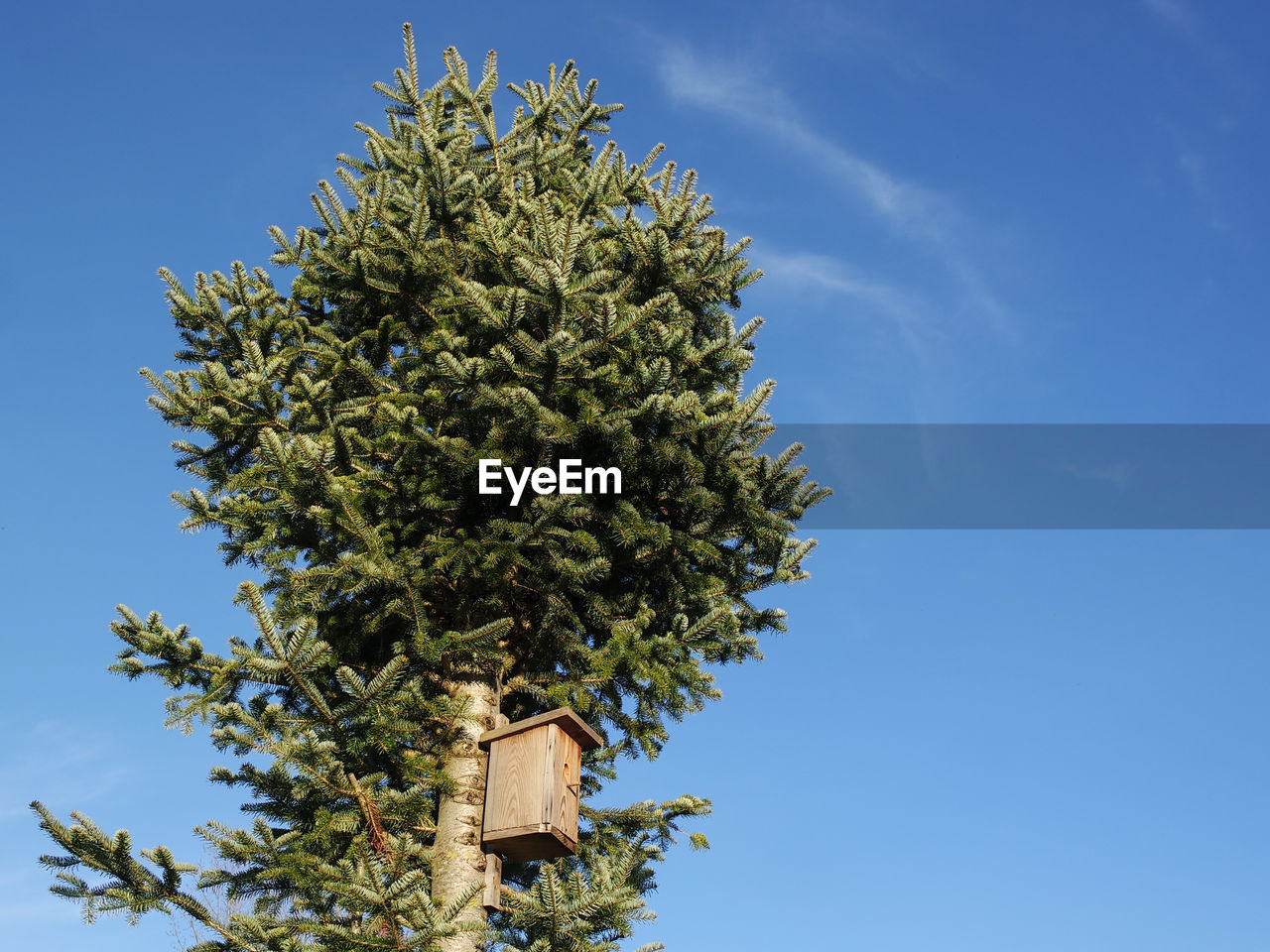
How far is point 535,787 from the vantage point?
18.0 ft

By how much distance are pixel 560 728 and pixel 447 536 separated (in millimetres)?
1367

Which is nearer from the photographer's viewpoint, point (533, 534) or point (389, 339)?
point (533, 534)

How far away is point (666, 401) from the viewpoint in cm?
562

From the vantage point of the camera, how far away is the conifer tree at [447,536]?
4.84m

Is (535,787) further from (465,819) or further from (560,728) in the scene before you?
(465,819)

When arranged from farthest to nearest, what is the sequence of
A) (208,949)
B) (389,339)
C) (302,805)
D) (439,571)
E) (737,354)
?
(389,339), (737,354), (439,571), (302,805), (208,949)

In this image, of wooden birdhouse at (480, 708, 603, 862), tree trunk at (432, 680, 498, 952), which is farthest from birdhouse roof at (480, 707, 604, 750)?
tree trunk at (432, 680, 498, 952)

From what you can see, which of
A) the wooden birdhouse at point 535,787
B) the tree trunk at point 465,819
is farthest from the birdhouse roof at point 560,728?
the tree trunk at point 465,819

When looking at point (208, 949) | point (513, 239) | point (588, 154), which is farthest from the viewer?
point (588, 154)

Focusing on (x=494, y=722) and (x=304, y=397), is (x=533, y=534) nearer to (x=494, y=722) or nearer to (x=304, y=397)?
(x=494, y=722)

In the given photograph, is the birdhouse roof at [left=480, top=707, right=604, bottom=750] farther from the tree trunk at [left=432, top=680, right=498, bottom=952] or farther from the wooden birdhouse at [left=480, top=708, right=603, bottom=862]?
the tree trunk at [left=432, top=680, right=498, bottom=952]

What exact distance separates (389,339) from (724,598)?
306 centimetres

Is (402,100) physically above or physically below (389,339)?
above

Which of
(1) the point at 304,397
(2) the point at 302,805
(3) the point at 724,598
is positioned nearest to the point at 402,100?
(1) the point at 304,397
